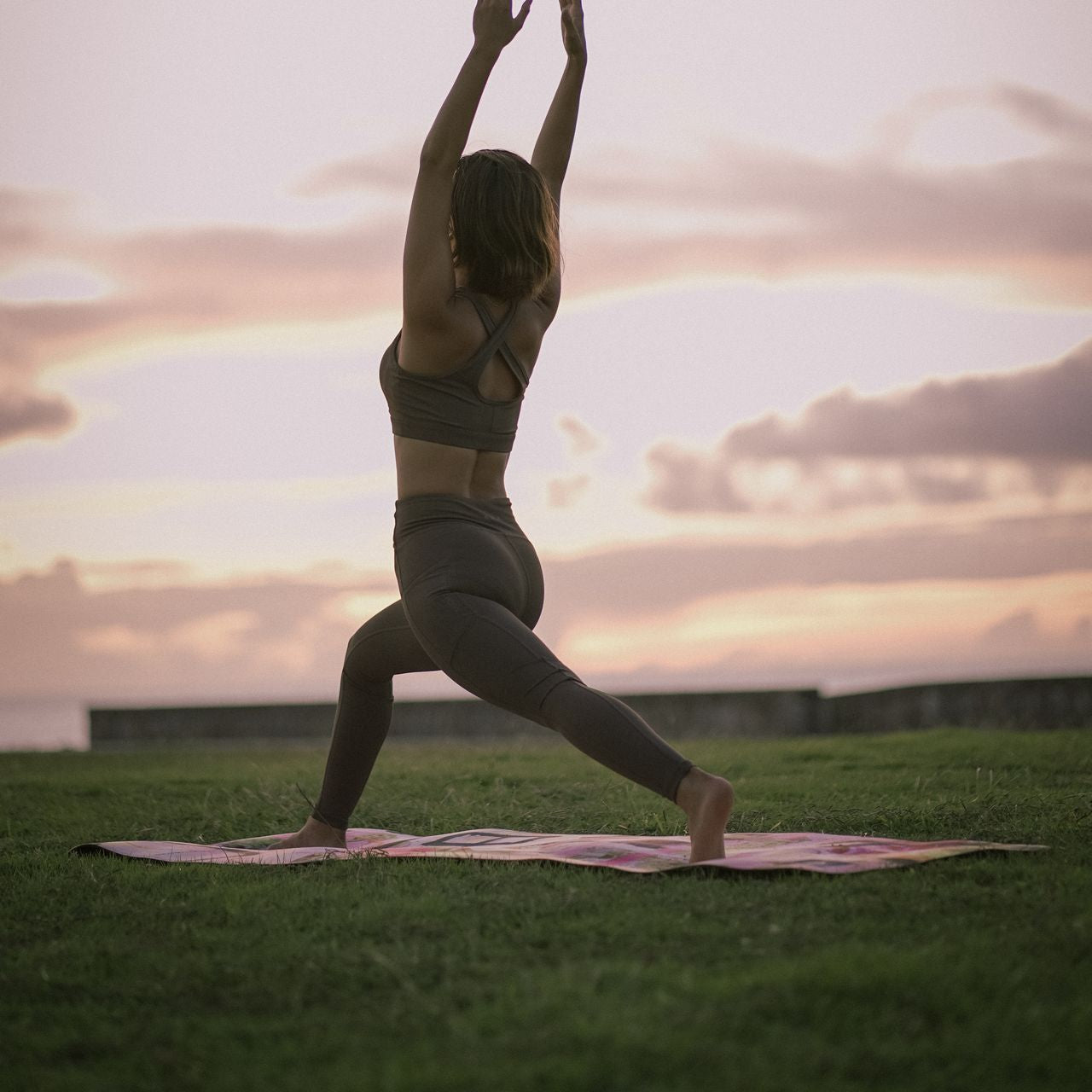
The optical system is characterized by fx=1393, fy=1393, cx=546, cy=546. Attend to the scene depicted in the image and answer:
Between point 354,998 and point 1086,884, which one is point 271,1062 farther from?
point 1086,884

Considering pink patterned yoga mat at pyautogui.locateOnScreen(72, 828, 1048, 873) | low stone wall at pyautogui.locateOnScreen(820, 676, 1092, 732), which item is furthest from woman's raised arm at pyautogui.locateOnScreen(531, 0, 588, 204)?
low stone wall at pyautogui.locateOnScreen(820, 676, 1092, 732)

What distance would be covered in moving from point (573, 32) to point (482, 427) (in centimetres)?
131

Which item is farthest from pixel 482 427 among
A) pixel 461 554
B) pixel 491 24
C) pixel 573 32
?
pixel 573 32

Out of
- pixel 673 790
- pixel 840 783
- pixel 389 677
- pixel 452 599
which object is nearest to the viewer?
pixel 673 790

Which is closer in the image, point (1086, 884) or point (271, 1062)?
point (271, 1062)

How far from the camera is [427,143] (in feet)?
11.6

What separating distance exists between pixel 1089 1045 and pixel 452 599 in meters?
2.00

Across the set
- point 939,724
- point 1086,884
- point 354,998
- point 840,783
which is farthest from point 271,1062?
point 939,724

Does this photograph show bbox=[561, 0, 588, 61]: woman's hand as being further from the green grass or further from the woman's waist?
the green grass

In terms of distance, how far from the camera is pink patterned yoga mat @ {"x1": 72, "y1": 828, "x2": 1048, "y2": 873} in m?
3.49

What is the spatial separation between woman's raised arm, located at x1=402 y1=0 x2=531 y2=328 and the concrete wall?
28.9 ft

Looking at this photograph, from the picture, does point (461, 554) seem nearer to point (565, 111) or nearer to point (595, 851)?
point (595, 851)

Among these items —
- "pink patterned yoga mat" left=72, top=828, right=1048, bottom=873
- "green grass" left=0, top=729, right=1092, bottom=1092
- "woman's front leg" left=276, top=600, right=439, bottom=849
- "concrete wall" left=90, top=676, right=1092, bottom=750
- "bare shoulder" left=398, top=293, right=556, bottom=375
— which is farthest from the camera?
"concrete wall" left=90, top=676, right=1092, bottom=750

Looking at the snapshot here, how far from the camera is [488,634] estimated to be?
3637 mm
